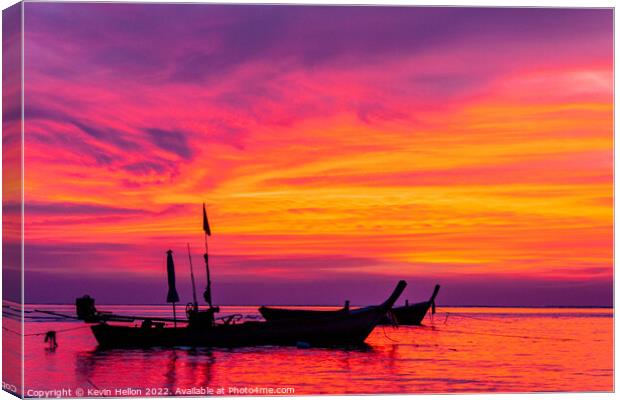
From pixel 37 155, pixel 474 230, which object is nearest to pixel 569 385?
pixel 474 230

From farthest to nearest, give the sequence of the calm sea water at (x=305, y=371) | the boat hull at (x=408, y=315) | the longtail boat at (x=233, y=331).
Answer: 1. the boat hull at (x=408, y=315)
2. the longtail boat at (x=233, y=331)
3. the calm sea water at (x=305, y=371)

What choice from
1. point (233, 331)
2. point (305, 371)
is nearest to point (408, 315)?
point (233, 331)

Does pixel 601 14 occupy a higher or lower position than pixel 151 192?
higher

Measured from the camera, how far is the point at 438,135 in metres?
18.0

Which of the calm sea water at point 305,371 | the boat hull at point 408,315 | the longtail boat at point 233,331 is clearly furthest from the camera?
the boat hull at point 408,315

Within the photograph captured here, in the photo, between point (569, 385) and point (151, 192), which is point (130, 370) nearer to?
point (151, 192)

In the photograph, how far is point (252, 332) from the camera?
29891 millimetres

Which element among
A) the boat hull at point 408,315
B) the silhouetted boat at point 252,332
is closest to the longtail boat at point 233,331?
the silhouetted boat at point 252,332

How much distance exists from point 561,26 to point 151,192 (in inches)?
263

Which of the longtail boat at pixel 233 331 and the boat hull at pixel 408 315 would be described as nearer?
the longtail boat at pixel 233 331

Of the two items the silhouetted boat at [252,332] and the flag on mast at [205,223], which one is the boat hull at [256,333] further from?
the flag on mast at [205,223]

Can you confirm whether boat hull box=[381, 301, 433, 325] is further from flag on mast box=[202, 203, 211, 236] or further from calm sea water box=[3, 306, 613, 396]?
flag on mast box=[202, 203, 211, 236]

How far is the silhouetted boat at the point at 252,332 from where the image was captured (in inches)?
1153

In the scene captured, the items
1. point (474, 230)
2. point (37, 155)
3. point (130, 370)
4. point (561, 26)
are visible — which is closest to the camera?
point (37, 155)
